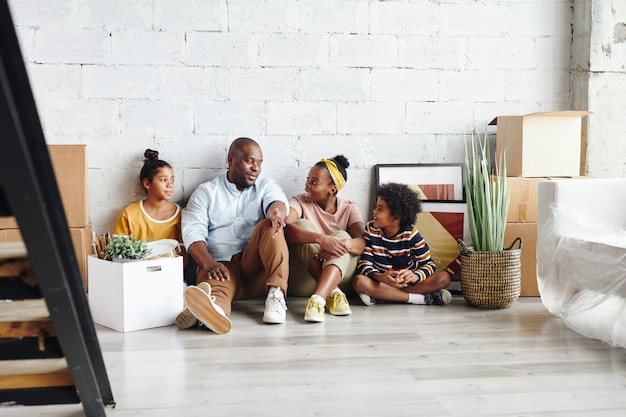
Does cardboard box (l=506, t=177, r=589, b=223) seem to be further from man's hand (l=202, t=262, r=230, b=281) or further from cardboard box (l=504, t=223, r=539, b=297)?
man's hand (l=202, t=262, r=230, b=281)

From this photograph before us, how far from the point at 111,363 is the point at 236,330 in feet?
2.16

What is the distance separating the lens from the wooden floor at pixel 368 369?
80.3 inches

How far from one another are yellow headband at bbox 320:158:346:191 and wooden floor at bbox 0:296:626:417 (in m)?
0.86

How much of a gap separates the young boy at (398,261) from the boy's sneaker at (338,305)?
0.20 metres

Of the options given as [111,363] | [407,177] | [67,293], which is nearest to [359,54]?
[407,177]

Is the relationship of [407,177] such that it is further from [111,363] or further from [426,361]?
[111,363]

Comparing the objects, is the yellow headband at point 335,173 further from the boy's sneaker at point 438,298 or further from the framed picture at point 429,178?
the boy's sneaker at point 438,298

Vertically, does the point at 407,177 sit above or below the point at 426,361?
above

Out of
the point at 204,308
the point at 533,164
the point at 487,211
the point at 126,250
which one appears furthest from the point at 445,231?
the point at 126,250

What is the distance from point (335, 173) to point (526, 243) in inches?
45.6

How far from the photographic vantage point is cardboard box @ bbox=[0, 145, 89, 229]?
11.8 feet

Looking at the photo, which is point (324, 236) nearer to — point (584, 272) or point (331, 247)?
point (331, 247)

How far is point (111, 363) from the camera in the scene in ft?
8.21

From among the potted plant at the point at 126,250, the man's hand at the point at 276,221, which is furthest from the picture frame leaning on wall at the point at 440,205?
the potted plant at the point at 126,250
